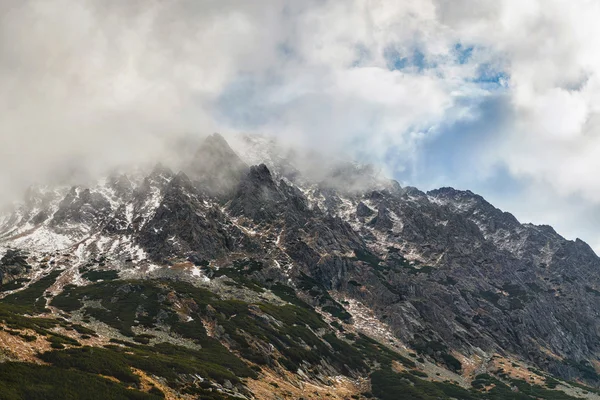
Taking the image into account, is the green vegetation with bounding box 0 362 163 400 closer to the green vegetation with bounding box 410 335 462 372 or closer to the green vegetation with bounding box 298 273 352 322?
the green vegetation with bounding box 298 273 352 322

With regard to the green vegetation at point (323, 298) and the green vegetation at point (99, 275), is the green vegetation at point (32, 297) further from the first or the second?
the green vegetation at point (323, 298)

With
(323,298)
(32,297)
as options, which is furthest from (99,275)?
(323,298)

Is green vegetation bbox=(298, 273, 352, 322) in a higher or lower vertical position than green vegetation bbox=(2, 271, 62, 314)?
higher

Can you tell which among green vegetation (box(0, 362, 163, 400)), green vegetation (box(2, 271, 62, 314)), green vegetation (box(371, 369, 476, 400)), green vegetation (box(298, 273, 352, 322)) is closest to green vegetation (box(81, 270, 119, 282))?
green vegetation (box(2, 271, 62, 314))

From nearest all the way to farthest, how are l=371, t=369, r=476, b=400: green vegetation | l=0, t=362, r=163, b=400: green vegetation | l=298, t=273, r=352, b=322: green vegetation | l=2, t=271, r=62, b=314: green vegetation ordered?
l=0, t=362, r=163, b=400: green vegetation < l=371, t=369, r=476, b=400: green vegetation < l=2, t=271, r=62, b=314: green vegetation < l=298, t=273, r=352, b=322: green vegetation

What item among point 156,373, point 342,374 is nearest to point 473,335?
point 342,374

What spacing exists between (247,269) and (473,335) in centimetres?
10892

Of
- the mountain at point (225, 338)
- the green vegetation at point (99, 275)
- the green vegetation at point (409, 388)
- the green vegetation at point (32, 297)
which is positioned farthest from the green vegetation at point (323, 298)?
the green vegetation at point (32, 297)

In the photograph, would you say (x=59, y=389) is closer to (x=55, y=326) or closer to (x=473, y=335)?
(x=55, y=326)

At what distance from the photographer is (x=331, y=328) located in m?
152

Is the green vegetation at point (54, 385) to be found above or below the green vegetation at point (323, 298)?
below

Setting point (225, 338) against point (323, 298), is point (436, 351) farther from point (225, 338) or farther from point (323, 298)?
point (225, 338)

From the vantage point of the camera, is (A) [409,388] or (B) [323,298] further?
(B) [323,298]

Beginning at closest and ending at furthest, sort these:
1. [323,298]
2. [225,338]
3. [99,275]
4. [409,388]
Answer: [225,338]
[409,388]
[99,275]
[323,298]
